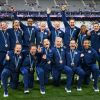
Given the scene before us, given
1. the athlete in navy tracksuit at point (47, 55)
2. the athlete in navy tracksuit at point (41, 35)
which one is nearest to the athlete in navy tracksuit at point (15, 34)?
the athlete in navy tracksuit at point (41, 35)

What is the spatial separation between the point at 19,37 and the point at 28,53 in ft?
2.63

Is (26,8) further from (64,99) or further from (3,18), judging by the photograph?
(64,99)

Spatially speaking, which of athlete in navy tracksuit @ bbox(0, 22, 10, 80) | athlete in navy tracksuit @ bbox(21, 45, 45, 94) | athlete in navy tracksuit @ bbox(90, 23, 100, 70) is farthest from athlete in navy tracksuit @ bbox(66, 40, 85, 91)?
athlete in navy tracksuit @ bbox(0, 22, 10, 80)

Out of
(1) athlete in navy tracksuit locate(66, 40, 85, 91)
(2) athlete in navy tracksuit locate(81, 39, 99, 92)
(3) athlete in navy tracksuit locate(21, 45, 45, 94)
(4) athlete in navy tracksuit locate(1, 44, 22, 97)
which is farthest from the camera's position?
(2) athlete in navy tracksuit locate(81, 39, 99, 92)

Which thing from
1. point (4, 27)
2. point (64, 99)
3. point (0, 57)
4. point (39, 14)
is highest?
point (39, 14)

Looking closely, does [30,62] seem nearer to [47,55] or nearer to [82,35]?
[47,55]

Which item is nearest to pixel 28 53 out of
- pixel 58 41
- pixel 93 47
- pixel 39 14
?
pixel 58 41

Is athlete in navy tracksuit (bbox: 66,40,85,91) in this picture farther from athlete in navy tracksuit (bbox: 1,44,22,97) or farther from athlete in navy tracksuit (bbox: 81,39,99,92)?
athlete in navy tracksuit (bbox: 1,44,22,97)

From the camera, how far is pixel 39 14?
94.6 ft

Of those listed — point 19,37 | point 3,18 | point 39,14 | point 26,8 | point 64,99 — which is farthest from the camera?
point 26,8

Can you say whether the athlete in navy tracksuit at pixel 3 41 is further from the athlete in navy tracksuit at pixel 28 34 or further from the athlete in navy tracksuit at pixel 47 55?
the athlete in navy tracksuit at pixel 47 55

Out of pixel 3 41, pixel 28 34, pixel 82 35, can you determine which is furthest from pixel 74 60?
pixel 3 41

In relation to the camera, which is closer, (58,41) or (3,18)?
(58,41)

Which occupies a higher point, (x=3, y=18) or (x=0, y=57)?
(x=3, y=18)
